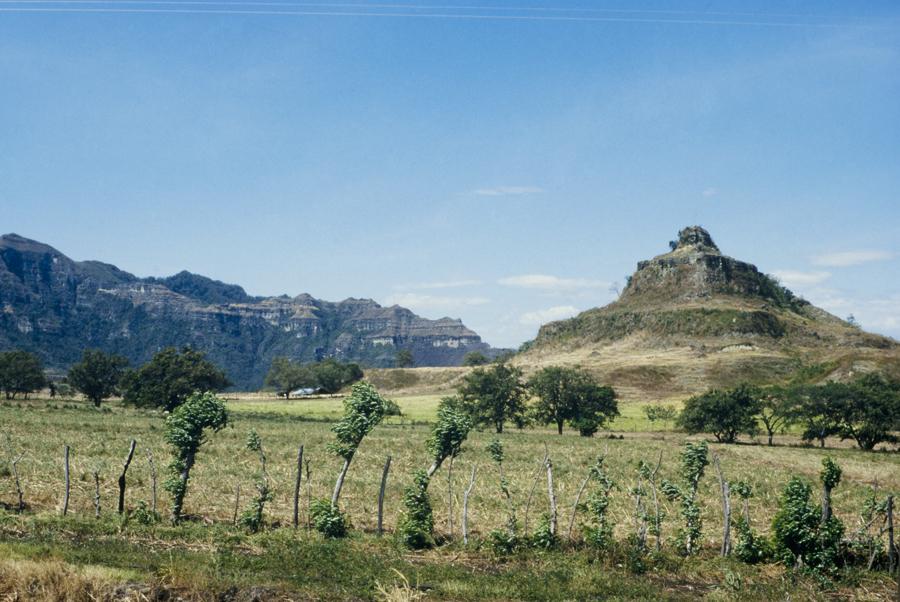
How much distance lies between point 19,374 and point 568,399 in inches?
3624

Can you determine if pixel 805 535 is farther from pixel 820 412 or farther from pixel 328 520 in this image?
pixel 820 412

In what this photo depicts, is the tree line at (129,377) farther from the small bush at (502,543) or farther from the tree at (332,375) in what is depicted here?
the small bush at (502,543)

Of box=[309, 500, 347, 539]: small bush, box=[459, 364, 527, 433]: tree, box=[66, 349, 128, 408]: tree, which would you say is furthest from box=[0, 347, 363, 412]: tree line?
box=[309, 500, 347, 539]: small bush

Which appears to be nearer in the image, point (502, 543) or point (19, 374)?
point (502, 543)

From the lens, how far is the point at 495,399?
78.1 meters

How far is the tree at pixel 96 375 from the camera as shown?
10544 cm

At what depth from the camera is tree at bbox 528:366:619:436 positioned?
7525 centimetres

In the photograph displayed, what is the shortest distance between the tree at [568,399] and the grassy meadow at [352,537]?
98.7ft

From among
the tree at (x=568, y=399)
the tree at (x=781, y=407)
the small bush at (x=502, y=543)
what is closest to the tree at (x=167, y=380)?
the tree at (x=568, y=399)

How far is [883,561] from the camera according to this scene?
18125mm

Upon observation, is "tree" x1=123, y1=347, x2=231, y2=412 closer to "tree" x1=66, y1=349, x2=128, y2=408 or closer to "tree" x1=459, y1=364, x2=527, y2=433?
"tree" x1=66, y1=349, x2=128, y2=408

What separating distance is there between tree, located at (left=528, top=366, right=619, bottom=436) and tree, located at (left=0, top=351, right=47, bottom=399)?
87.1 metres

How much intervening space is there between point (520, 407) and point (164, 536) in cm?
6359

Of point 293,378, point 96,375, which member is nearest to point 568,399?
point 96,375
